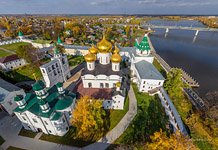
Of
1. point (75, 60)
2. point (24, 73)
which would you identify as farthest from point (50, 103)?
point (75, 60)

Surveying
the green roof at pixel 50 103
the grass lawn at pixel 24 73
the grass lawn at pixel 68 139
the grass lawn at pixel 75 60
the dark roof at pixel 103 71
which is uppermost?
the dark roof at pixel 103 71

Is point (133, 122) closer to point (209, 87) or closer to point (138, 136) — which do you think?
point (138, 136)

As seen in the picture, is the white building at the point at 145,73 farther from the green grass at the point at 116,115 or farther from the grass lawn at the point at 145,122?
the green grass at the point at 116,115

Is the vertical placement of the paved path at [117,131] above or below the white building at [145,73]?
below

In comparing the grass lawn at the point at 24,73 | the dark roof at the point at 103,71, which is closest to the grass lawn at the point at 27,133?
the dark roof at the point at 103,71

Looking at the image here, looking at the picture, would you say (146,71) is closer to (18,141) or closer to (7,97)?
(18,141)
